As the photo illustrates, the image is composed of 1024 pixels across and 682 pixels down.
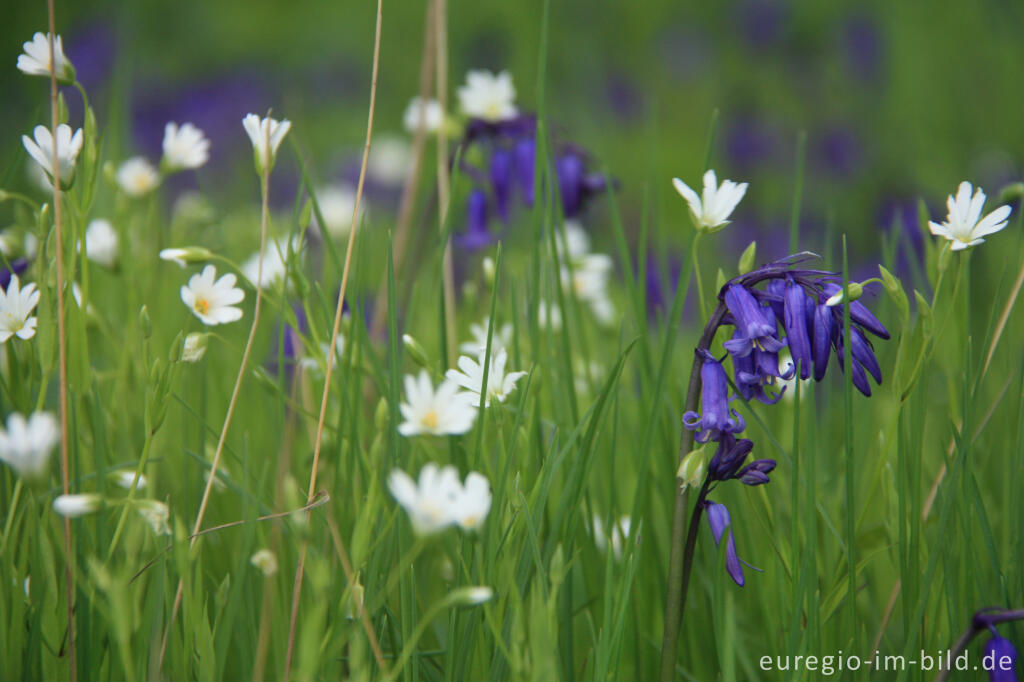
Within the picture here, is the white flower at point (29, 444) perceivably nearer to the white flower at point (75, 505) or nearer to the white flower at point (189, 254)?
the white flower at point (75, 505)

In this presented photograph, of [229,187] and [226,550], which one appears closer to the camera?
[226,550]

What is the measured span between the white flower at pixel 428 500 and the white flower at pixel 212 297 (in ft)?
1.48

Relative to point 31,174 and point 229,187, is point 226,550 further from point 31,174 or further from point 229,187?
point 229,187

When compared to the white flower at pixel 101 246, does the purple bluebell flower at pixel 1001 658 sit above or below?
below

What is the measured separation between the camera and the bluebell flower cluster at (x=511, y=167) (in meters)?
1.67

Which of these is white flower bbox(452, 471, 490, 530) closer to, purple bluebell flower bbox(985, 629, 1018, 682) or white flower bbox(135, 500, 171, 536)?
white flower bbox(135, 500, 171, 536)

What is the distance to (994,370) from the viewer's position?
67.9 inches

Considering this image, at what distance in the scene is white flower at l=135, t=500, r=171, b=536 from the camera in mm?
800

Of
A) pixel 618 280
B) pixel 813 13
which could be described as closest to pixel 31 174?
pixel 618 280

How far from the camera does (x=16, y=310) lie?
0.92 meters

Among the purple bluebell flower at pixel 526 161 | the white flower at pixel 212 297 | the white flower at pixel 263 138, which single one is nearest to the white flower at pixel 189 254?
the white flower at pixel 212 297

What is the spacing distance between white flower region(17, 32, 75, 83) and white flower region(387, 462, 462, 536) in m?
0.70

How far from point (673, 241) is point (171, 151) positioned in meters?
3.60

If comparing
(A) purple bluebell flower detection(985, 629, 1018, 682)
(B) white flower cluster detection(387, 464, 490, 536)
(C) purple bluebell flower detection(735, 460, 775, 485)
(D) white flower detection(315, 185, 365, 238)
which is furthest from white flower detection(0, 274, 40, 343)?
(D) white flower detection(315, 185, 365, 238)
